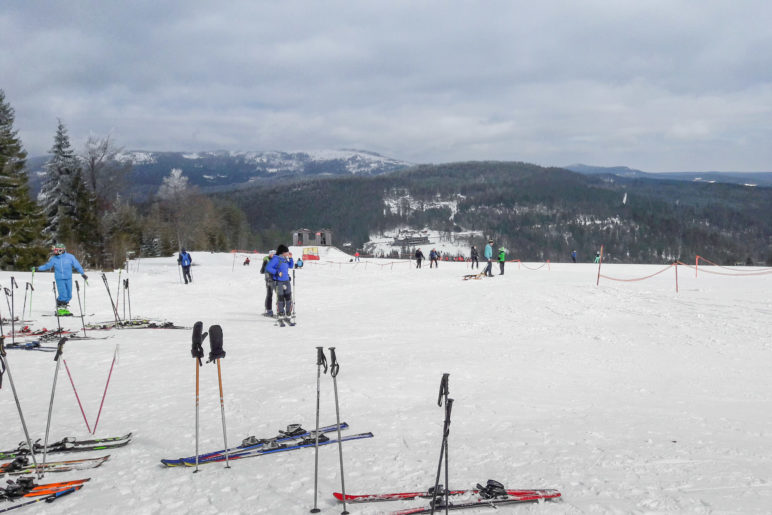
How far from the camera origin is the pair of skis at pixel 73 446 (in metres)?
4.63

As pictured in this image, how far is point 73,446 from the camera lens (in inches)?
187

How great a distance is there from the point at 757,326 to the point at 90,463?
44.6 ft

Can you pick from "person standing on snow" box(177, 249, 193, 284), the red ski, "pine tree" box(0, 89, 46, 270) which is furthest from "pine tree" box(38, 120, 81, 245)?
the red ski

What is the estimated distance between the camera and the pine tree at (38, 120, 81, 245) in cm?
3884

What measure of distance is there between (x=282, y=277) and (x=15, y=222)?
2547 centimetres

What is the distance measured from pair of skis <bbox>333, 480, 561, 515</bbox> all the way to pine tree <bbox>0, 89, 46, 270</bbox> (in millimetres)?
33291

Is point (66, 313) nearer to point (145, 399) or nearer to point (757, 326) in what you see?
point (145, 399)

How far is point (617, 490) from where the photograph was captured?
356 cm

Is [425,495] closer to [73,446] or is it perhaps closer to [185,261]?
[73,446]

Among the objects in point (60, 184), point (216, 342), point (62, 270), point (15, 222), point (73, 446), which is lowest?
point (73, 446)

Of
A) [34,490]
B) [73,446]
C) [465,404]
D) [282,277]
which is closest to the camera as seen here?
[34,490]

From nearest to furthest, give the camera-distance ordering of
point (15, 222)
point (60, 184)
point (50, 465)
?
point (50, 465) < point (15, 222) < point (60, 184)

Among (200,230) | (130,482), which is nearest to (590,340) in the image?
(130,482)

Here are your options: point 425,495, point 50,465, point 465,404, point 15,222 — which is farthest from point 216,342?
point 15,222
